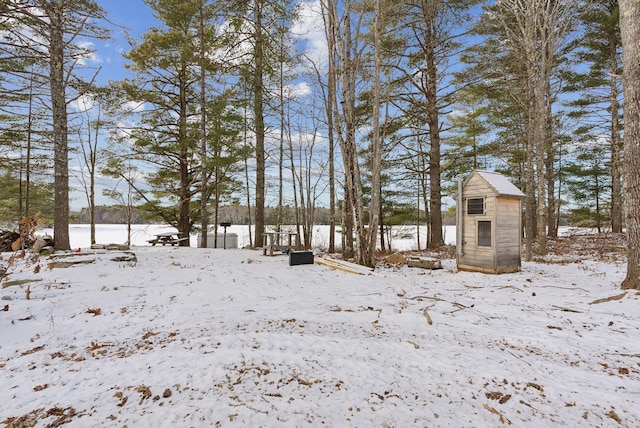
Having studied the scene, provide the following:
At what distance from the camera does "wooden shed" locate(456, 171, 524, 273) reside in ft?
23.0

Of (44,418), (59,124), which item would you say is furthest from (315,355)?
(59,124)

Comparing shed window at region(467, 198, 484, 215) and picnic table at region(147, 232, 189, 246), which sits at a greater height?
shed window at region(467, 198, 484, 215)

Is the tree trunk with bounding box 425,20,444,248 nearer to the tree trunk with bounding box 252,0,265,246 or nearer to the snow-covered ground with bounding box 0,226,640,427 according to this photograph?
the tree trunk with bounding box 252,0,265,246

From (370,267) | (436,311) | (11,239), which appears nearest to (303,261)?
(370,267)

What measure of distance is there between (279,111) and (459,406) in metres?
14.3

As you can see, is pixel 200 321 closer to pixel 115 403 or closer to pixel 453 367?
pixel 115 403

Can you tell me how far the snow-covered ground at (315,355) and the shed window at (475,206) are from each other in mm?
2367

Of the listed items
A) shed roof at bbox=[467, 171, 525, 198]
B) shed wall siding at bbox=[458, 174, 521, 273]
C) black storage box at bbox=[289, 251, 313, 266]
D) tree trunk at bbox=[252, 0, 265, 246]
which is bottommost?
black storage box at bbox=[289, 251, 313, 266]

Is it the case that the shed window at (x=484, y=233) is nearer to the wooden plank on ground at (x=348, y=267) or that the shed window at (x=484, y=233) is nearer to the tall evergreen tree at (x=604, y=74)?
the wooden plank on ground at (x=348, y=267)

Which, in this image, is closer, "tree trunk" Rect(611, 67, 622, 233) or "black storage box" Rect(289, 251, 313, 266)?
"black storage box" Rect(289, 251, 313, 266)

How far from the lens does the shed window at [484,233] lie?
283 inches

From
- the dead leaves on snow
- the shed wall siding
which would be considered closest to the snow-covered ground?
the dead leaves on snow

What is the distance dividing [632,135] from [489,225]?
296 centimetres

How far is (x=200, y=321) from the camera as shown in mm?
3676
